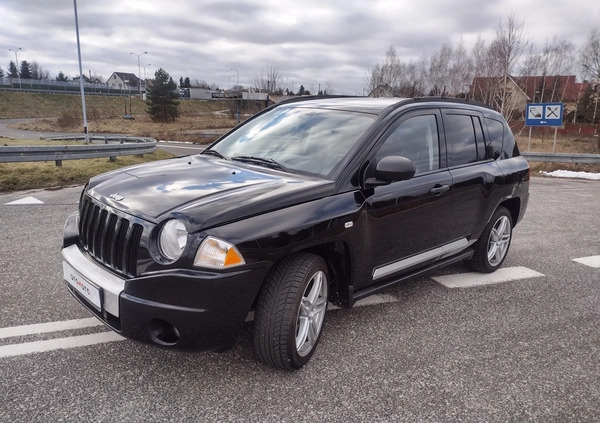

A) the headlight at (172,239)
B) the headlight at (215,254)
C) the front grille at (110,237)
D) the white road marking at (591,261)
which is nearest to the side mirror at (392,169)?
the headlight at (215,254)

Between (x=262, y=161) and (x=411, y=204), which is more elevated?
(x=262, y=161)

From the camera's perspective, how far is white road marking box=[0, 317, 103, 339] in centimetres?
323

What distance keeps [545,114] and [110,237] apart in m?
19.2

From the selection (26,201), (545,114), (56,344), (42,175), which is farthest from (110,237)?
(545,114)

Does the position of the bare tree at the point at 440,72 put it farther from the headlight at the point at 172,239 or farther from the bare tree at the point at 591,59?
the headlight at the point at 172,239

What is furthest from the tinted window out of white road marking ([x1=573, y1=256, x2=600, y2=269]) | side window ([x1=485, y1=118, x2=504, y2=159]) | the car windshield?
white road marking ([x1=573, y1=256, x2=600, y2=269])

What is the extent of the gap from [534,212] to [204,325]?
772 cm

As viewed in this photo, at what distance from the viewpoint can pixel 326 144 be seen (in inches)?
139

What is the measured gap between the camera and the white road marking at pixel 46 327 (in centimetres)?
323

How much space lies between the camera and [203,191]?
2.83 metres

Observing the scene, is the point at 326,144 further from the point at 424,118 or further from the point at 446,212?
the point at 446,212

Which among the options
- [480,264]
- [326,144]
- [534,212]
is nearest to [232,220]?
[326,144]

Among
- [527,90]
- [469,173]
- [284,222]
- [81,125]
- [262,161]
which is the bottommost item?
[81,125]

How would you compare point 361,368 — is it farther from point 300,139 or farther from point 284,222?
point 300,139
